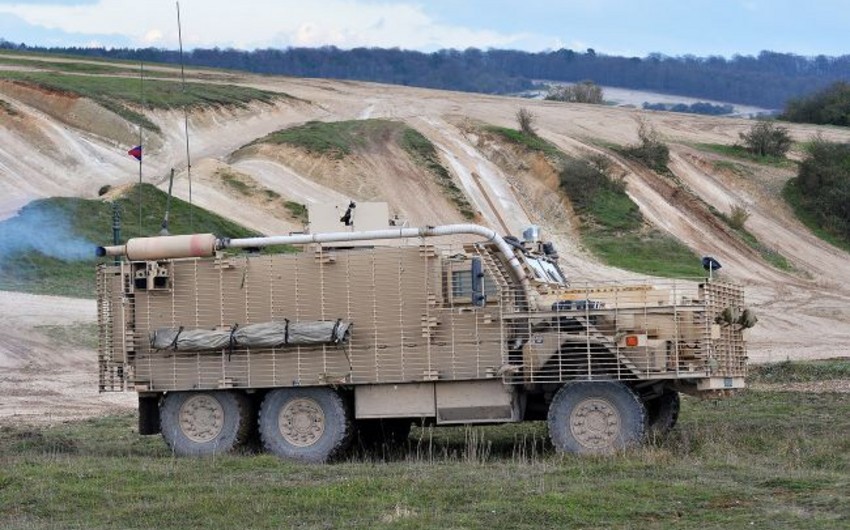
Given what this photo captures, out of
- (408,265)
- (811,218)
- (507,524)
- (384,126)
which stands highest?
(384,126)

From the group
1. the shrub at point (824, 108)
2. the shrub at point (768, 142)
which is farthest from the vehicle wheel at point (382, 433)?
the shrub at point (824, 108)

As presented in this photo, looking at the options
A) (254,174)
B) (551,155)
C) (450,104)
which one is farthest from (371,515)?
(450,104)

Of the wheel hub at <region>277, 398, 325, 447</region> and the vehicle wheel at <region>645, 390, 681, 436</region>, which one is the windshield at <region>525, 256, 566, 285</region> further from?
the wheel hub at <region>277, 398, 325, 447</region>

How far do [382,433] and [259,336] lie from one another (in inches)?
101

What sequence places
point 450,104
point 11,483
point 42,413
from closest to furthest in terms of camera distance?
point 11,483 → point 42,413 → point 450,104

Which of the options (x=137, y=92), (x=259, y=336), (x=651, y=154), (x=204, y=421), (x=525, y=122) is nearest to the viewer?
(x=259, y=336)

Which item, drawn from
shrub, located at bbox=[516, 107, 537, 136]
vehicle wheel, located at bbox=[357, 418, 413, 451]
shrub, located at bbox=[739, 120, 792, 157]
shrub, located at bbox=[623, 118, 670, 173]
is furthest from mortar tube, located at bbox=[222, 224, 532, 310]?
shrub, located at bbox=[739, 120, 792, 157]

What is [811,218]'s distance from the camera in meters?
63.7

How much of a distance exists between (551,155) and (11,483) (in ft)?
160

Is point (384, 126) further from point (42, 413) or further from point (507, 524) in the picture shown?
point (507, 524)

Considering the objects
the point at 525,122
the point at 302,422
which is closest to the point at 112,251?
the point at 302,422

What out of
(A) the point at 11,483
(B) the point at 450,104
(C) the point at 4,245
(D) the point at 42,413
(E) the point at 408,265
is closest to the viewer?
(A) the point at 11,483

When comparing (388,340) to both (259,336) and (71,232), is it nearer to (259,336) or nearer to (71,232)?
(259,336)

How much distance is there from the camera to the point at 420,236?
62.3 feet
